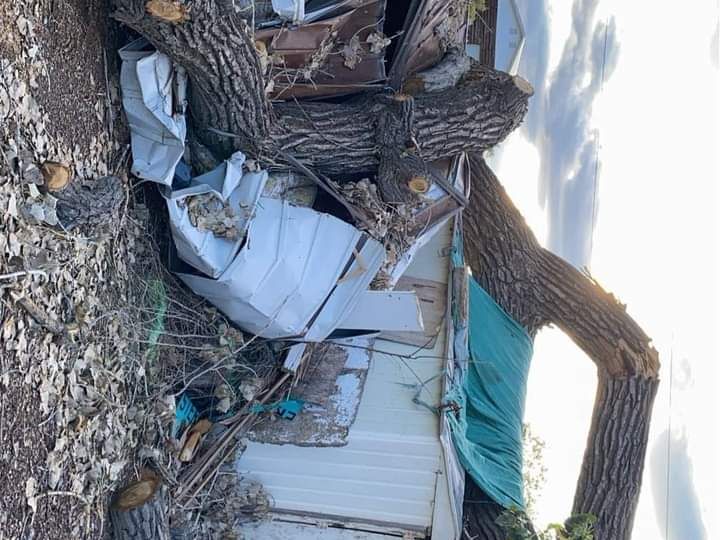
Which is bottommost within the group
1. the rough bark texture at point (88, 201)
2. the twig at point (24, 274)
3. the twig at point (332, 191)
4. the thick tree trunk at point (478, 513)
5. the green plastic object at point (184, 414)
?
the thick tree trunk at point (478, 513)

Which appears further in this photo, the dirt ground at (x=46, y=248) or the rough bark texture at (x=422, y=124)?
the rough bark texture at (x=422, y=124)

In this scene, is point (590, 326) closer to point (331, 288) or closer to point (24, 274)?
point (331, 288)

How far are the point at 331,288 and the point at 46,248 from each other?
5.46 feet

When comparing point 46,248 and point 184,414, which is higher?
point 46,248

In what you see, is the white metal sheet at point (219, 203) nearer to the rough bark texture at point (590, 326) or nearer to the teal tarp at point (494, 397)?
the teal tarp at point (494, 397)

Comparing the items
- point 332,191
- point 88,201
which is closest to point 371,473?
point 332,191

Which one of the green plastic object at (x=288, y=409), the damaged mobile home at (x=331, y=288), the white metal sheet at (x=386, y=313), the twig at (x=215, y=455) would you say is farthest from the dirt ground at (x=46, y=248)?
the white metal sheet at (x=386, y=313)

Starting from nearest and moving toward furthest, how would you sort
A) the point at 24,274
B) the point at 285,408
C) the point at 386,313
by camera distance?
1. the point at 24,274
2. the point at 285,408
3. the point at 386,313

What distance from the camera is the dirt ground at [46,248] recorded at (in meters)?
2.35

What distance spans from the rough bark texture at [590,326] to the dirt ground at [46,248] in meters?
2.87

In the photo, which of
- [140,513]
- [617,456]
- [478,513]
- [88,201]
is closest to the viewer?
[88,201]

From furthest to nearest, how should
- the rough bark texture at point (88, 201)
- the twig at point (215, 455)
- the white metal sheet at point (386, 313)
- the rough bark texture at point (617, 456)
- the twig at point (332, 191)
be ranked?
1. the rough bark texture at point (617, 456)
2. the white metal sheet at point (386, 313)
3. the twig at point (332, 191)
4. the twig at point (215, 455)
5. the rough bark texture at point (88, 201)

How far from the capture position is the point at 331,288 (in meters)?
3.84

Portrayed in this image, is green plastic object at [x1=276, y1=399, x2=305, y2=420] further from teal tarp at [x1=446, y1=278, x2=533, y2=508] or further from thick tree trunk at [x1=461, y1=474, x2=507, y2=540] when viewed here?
thick tree trunk at [x1=461, y1=474, x2=507, y2=540]
